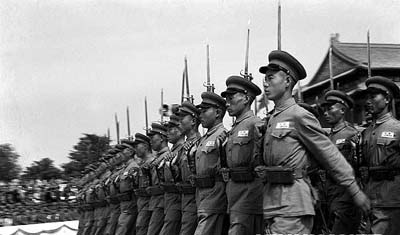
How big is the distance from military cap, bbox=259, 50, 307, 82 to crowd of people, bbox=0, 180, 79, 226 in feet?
61.4

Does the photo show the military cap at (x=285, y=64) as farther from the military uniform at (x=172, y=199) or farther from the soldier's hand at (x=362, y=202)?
the military uniform at (x=172, y=199)

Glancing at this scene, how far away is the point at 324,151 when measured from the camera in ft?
22.0

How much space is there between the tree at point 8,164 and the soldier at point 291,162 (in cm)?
2670

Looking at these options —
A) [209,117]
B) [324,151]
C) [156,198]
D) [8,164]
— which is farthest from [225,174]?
[8,164]

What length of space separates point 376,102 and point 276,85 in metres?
1.73

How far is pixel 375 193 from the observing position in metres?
8.17

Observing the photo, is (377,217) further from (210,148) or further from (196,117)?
(196,117)

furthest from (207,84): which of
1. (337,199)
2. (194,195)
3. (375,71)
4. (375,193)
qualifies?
(375,71)

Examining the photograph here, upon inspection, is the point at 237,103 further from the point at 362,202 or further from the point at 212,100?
the point at 362,202

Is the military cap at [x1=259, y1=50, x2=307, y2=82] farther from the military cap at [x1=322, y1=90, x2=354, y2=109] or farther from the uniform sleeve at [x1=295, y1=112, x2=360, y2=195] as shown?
the military cap at [x1=322, y1=90, x2=354, y2=109]

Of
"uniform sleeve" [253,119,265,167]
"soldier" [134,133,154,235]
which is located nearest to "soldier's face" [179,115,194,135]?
"soldier" [134,133,154,235]

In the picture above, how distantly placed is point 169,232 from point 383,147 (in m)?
3.70

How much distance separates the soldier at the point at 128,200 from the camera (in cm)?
1334

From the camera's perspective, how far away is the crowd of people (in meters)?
25.4
